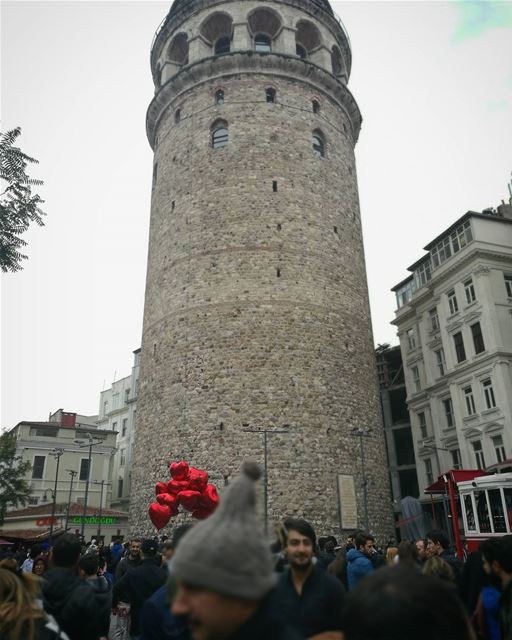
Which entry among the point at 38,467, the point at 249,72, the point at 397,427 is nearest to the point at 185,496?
the point at 249,72

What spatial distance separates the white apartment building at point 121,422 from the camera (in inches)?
1704

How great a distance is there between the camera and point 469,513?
1409cm

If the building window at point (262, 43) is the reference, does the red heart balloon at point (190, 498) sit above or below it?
below

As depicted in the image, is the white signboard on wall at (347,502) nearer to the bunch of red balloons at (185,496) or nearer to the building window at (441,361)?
the bunch of red balloons at (185,496)

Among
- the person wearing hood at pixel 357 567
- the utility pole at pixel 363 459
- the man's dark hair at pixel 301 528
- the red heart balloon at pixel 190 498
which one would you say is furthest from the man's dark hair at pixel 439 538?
the utility pole at pixel 363 459

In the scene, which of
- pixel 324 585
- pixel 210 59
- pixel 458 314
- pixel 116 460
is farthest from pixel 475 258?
pixel 116 460

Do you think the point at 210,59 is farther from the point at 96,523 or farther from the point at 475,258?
the point at 96,523

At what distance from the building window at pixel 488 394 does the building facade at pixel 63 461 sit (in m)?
23.4

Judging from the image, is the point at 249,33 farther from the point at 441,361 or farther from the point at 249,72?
the point at 441,361

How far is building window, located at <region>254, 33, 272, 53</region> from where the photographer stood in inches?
948

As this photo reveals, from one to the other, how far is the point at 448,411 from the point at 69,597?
81.0 feet

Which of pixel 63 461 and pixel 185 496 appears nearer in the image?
pixel 185 496

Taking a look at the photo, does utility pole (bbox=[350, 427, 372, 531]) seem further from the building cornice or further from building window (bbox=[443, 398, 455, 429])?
the building cornice

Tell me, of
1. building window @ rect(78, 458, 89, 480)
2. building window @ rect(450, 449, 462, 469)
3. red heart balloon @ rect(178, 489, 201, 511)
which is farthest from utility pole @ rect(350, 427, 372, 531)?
building window @ rect(78, 458, 89, 480)
